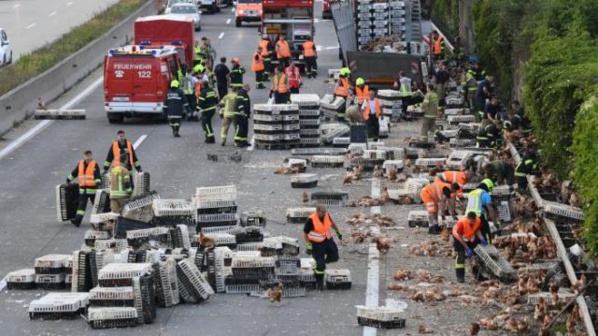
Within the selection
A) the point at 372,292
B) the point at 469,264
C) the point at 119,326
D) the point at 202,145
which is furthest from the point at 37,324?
the point at 202,145

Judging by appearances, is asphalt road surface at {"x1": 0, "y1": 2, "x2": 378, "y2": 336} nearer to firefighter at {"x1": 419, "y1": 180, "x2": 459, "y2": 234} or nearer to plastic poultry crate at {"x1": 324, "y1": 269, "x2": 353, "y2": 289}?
plastic poultry crate at {"x1": 324, "y1": 269, "x2": 353, "y2": 289}

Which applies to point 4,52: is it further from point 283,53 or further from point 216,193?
point 216,193

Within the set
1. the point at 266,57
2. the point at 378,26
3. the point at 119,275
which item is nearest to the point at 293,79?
the point at 266,57

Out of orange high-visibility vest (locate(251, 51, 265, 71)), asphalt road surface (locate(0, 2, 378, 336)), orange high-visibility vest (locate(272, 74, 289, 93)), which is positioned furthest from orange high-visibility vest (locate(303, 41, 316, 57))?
orange high-visibility vest (locate(272, 74, 289, 93))

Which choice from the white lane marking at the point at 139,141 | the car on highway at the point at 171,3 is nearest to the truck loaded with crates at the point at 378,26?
the white lane marking at the point at 139,141

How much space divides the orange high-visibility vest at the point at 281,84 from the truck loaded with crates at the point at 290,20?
491 inches

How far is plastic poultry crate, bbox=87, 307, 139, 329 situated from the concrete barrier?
1914 cm

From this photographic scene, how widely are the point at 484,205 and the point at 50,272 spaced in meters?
7.13

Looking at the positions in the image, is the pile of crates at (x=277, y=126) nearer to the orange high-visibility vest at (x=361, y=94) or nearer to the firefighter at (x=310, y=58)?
the orange high-visibility vest at (x=361, y=94)

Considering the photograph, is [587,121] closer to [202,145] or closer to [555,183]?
[555,183]

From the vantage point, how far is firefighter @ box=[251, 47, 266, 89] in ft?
156

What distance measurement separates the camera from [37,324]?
71.4ft

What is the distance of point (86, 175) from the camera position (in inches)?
1125

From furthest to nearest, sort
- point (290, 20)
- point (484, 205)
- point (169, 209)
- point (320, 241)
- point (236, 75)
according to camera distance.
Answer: point (290, 20) → point (236, 75) → point (169, 209) → point (484, 205) → point (320, 241)
